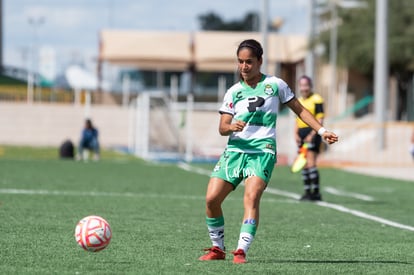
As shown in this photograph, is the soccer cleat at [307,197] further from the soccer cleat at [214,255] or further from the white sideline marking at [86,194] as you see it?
the soccer cleat at [214,255]

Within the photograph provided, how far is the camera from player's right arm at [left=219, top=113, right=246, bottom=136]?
382 inches

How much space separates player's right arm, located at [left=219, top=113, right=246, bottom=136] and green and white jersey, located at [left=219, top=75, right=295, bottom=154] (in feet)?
0.23

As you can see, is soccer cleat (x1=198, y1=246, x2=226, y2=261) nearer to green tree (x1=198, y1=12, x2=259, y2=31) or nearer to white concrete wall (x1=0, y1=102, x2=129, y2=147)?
white concrete wall (x1=0, y1=102, x2=129, y2=147)

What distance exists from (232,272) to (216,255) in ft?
2.80

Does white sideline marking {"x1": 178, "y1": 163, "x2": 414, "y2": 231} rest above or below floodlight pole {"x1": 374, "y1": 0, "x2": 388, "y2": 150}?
below

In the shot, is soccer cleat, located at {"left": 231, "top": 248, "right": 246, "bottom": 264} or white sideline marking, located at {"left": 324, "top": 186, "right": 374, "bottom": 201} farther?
white sideline marking, located at {"left": 324, "top": 186, "right": 374, "bottom": 201}

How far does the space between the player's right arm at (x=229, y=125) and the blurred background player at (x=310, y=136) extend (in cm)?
813

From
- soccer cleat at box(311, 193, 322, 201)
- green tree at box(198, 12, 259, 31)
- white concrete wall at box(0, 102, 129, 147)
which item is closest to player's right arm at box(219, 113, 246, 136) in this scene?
soccer cleat at box(311, 193, 322, 201)

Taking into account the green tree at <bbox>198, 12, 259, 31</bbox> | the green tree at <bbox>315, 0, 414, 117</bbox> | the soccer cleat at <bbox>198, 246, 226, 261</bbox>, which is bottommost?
the soccer cleat at <bbox>198, 246, 226, 261</bbox>

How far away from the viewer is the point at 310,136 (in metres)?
18.4

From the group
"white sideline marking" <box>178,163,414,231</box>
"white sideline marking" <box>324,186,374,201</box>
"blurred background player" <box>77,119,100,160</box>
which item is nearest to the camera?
"white sideline marking" <box>178,163,414,231</box>

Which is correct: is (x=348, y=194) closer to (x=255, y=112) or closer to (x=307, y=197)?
(x=307, y=197)

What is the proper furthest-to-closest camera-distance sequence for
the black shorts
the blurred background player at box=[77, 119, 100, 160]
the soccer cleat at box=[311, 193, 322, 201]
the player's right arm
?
the blurred background player at box=[77, 119, 100, 160] < the soccer cleat at box=[311, 193, 322, 201] < the black shorts < the player's right arm

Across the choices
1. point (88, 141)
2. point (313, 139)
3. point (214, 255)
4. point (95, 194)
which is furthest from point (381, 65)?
point (214, 255)
